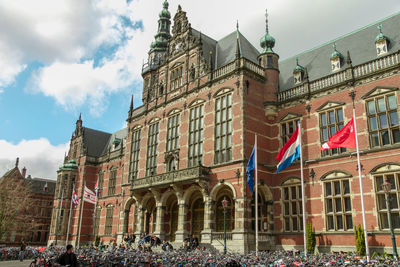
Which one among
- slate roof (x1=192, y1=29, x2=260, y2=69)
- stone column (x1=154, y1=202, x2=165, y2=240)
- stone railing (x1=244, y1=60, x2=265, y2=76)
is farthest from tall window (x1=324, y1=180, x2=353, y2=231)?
stone column (x1=154, y1=202, x2=165, y2=240)

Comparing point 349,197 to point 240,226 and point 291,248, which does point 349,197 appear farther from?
point 240,226

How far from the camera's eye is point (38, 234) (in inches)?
2692

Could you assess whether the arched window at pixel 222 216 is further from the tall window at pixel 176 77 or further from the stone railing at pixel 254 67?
the tall window at pixel 176 77

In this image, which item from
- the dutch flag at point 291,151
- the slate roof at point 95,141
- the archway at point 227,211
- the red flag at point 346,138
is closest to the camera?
the red flag at point 346,138

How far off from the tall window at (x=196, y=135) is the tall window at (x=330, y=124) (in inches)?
381

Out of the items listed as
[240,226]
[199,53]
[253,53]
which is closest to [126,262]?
[240,226]

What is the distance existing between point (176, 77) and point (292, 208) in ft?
55.0

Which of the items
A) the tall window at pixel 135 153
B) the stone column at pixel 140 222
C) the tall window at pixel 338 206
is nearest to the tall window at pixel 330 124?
the tall window at pixel 338 206

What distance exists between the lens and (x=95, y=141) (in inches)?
2178

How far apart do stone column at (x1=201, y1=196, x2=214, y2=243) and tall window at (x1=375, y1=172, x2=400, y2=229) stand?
1113cm

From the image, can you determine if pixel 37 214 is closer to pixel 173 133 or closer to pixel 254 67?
pixel 173 133

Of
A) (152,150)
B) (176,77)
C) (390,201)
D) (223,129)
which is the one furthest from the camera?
(152,150)

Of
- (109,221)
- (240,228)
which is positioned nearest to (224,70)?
(240,228)

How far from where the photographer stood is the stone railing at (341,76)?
2194cm
